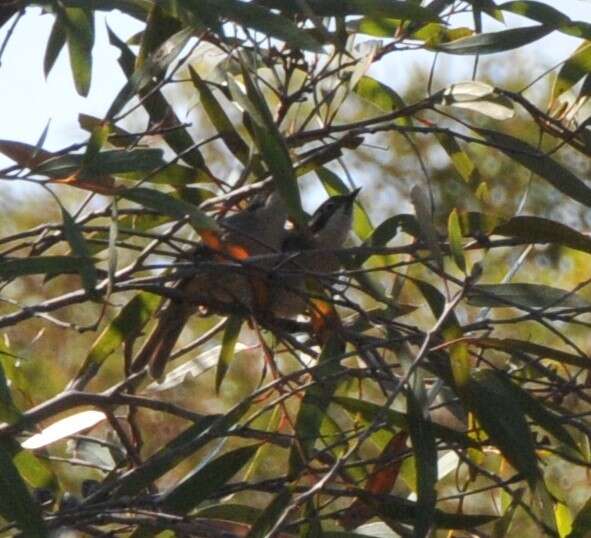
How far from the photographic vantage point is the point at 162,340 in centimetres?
211

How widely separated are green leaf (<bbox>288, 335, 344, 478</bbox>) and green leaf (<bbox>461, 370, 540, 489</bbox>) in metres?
0.16

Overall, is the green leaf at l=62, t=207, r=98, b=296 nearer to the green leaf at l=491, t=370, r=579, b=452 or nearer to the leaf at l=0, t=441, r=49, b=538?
the leaf at l=0, t=441, r=49, b=538

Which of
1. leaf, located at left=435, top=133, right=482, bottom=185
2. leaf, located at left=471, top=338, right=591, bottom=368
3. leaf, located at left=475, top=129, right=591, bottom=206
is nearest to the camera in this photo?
leaf, located at left=471, top=338, right=591, bottom=368

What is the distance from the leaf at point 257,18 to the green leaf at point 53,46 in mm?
398

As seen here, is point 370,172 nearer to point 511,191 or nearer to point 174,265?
point 511,191

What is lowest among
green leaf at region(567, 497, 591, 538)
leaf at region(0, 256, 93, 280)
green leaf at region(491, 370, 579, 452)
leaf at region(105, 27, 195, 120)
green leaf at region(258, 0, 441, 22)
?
green leaf at region(567, 497, 591, 538)

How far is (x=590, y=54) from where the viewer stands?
1857 mm

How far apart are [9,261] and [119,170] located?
0.49 feet

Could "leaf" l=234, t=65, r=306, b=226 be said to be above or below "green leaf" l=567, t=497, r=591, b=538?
above

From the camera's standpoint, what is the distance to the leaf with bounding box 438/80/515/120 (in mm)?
1694

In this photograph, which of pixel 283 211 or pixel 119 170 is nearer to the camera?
pixel 119 170

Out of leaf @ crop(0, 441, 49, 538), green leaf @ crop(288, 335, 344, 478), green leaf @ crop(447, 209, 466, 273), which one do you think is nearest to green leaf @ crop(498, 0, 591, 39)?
→ green leaf @ crop(447, 209, 466, 273)

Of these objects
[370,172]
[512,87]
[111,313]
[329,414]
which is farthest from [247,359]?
[329,414]

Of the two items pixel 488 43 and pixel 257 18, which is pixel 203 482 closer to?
pixel 257 18
